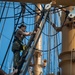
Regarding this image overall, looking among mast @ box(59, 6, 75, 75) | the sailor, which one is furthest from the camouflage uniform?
mast @ box(59, 6, 75, 75)

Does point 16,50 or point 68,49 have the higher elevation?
point 68,49

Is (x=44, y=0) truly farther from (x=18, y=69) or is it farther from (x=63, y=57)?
(x=18, y=69)

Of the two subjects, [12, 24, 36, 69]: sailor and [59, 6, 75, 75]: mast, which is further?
[59, 6, 75, 75]: mast

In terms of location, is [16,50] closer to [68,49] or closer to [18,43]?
[18,43]

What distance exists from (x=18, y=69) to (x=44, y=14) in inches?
34.0

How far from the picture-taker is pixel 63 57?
5.75 metres

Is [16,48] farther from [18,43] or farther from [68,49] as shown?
[68,49]

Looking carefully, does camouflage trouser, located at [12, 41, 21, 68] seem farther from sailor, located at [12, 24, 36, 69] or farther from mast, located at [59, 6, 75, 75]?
mast, located at [59, 6, 75, 75]

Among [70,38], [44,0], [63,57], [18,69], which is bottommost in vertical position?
[18,69]

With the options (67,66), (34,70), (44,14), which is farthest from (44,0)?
(34,70)

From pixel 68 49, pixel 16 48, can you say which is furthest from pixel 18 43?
pixel 68 49

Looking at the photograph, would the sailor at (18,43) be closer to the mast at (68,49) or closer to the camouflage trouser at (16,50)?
the camouflage trouser at (16,50)

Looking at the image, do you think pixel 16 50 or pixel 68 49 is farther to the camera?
pixel 68 49

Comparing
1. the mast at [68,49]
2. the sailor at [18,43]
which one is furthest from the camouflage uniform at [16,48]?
the mast at [68,49]
